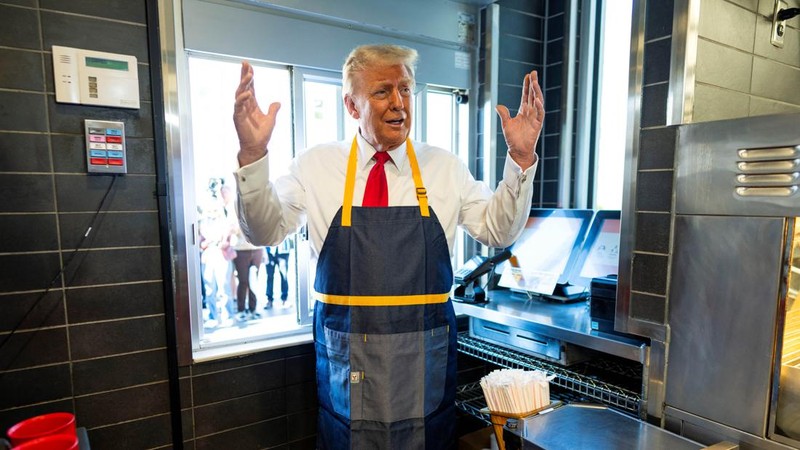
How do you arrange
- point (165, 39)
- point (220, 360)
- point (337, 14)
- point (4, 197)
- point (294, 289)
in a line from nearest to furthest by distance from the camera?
point (4, 197)
point (165, 39)
point (220, 360)
point (337, 14)
point (294, 289)

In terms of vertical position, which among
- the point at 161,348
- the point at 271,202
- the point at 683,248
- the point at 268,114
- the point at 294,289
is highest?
the point at 268,114

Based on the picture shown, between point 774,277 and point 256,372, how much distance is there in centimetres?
169

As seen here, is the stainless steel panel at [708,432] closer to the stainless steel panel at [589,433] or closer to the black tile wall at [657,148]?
the stainless steel panel at [589,433]

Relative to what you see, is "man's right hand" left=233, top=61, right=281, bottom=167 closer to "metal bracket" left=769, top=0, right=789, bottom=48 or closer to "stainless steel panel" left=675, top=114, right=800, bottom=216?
"stainless steel panel" left=675, top=114, right=800, bottom=216

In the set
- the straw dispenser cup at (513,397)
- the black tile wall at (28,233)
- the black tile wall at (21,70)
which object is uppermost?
the black tile wall at (21,70)

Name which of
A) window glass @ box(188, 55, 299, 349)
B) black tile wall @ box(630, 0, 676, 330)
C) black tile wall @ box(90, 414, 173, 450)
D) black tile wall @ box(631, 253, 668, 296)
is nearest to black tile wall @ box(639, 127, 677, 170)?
black tile wall @ box(630, 0, 676, 330)

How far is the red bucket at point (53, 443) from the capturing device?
0.91m

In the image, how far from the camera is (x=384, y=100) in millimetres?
1283

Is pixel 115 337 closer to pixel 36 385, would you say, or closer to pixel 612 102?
pixel 36 385

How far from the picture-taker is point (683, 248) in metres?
1.23

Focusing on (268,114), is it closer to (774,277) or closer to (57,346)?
(57,346)

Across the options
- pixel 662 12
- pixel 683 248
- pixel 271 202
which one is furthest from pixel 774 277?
pixel 271 202

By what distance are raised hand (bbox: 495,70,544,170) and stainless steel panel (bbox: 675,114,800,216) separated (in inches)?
16.3

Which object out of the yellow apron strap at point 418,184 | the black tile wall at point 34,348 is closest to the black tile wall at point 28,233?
the black tile wall at point 34,348
